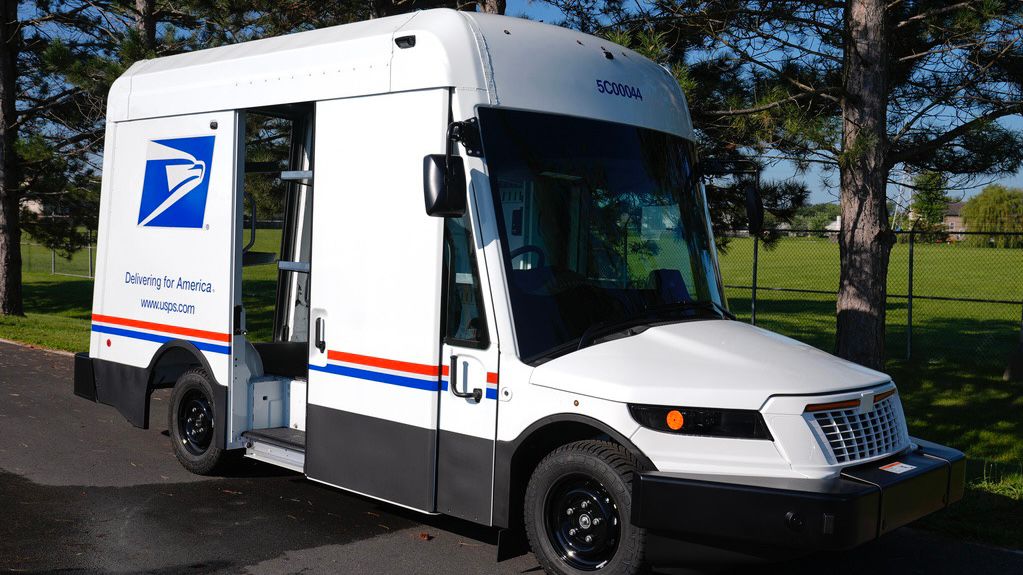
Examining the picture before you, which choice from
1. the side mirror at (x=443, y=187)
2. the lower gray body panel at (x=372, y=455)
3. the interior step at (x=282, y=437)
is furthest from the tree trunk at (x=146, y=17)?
the side mirror at (x=443, y=187)

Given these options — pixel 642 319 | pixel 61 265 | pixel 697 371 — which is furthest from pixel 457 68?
pixel 61 265

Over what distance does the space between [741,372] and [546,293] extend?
1.11m

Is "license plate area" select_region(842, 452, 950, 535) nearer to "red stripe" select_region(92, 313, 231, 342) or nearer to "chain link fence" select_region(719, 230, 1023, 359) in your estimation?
"red stripe" select_region(92, 313, 231, 342)

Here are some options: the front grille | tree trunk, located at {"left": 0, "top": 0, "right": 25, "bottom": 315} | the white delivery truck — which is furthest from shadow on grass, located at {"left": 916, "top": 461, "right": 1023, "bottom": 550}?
tree trunk, located at {"left": 0, "top": 0, "right": 25, "bottom": 315}

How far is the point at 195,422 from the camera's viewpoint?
→ 7730 mm

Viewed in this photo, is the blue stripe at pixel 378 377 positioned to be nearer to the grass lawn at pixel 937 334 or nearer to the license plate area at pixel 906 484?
the license plate area at pixel 906 484

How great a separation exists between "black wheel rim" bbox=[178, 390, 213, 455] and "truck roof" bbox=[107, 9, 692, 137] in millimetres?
2164

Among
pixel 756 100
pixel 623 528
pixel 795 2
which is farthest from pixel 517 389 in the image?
pixel 795 2

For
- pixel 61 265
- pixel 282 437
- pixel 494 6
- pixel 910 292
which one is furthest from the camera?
pixel 61 265

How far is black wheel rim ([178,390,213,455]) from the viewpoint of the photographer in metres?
7.58

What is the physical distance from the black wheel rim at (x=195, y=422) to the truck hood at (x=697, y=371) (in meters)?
3.39

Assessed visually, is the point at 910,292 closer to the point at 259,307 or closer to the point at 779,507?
the point at 779,507

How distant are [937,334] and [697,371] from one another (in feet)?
65.9

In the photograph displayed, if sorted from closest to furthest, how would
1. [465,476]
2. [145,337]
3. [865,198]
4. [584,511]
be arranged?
1. [584,511]
2. [465,476]
3. [145,337]
4. [865,198]
